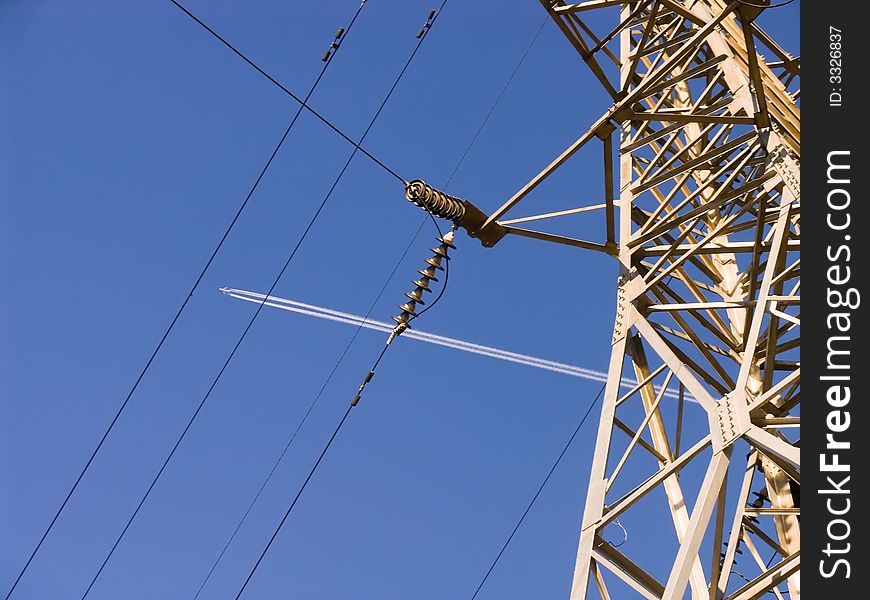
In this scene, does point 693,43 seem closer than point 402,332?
Yes

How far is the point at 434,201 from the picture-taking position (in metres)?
13.3

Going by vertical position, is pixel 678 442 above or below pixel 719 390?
below

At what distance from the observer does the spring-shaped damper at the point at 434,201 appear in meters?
13.1

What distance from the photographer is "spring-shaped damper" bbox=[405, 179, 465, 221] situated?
13148 millimetres

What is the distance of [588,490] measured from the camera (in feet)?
37.7

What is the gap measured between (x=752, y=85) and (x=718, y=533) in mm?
5663

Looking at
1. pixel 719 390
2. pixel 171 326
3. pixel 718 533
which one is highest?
pixel 719 390

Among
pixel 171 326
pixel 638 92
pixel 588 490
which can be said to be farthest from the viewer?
pixel 171 326
